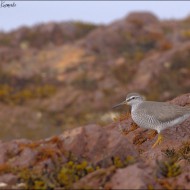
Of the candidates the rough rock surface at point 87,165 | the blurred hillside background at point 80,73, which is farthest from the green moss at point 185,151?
the blurred hillside background at point 80,73

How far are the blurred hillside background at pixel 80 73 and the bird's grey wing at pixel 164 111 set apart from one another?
62.5 feet

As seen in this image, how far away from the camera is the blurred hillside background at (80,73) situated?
1377 inches

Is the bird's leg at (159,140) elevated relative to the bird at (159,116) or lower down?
lower down

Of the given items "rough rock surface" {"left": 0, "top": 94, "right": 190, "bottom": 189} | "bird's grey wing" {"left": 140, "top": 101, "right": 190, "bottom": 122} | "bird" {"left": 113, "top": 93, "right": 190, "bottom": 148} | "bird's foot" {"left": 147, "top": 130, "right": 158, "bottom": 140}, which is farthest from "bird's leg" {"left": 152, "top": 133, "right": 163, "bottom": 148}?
"rough rock surface" {"left": 0, "top": 94, "right": 190, "bottom": 189}

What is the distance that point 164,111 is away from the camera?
1374 cm

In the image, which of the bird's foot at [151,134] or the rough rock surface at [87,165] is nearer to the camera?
the rough rock surface at [87,165]

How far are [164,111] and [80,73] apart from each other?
25.4m

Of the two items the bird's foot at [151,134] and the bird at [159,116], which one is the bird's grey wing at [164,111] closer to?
the bird at [159,116]

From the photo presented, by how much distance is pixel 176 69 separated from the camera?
37.6 m

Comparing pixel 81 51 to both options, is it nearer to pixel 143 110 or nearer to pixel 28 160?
pixel 143 110

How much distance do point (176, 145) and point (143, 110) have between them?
1.45 metres

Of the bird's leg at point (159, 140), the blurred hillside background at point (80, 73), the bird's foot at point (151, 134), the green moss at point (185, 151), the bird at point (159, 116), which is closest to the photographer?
the green moss at point (185, 151)

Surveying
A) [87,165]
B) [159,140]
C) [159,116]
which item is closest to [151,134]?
[159,116]

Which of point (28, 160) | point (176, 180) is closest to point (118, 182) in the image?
point (176, 180)
